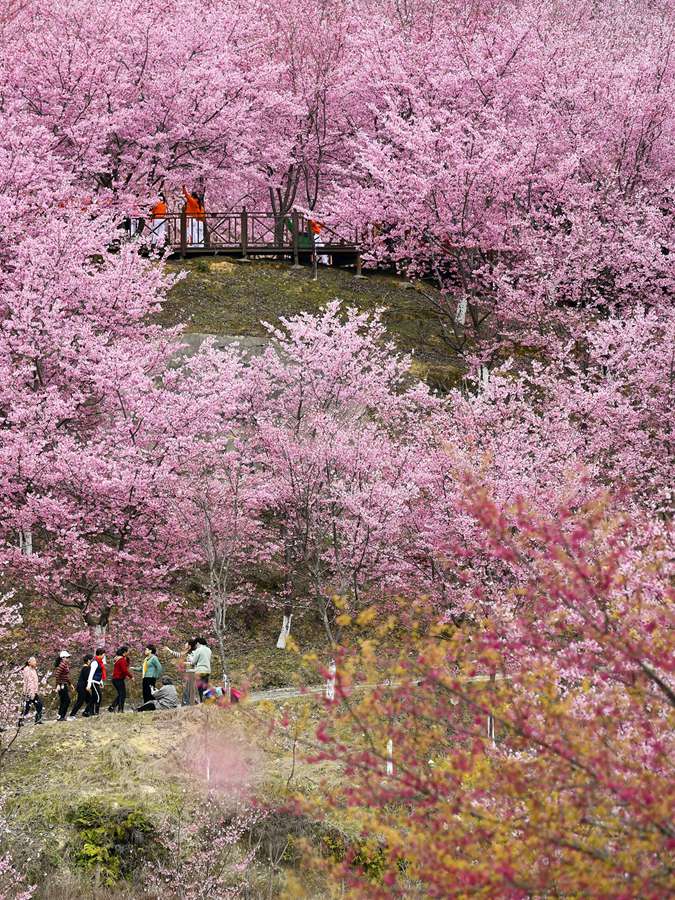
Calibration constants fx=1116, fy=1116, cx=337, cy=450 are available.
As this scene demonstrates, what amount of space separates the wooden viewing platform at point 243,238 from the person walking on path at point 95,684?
821 inches

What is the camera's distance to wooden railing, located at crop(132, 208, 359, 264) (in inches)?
1523

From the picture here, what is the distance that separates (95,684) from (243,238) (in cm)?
2215

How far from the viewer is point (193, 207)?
43.6 m

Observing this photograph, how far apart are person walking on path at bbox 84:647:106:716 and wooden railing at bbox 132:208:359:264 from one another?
68.6 ft

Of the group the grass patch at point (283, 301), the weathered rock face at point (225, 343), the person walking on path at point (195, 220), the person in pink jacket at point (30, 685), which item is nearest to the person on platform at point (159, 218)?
the person walking on path at point (195, 220)

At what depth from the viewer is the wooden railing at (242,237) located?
127 feet

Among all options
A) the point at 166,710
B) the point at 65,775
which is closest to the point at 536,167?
the point at 166,710

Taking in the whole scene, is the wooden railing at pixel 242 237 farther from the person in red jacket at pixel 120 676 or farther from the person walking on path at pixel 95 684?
the person walking on path at pixel 95 684

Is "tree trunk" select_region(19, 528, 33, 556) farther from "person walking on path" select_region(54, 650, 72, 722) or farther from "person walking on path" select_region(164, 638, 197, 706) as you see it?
"person walking on path" select_region(164, 638, 197, 706)

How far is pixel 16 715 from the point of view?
18297mm

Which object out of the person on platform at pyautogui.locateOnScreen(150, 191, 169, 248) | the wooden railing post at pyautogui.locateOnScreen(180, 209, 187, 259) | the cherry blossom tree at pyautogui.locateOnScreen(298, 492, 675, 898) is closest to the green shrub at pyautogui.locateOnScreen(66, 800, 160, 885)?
the cherry blossom tree at pyautogui.locateOnScreen(298, 492, 675, 898)

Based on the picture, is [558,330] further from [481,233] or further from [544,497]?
[544,497]

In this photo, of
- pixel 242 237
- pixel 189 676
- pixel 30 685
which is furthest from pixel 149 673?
pixel 242 237

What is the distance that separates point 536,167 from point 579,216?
347 centimetres
